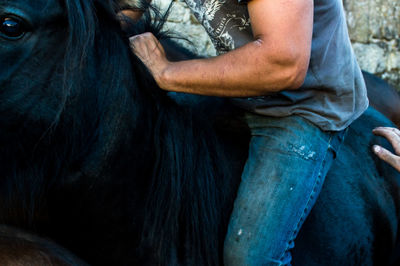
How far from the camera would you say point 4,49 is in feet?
3.65

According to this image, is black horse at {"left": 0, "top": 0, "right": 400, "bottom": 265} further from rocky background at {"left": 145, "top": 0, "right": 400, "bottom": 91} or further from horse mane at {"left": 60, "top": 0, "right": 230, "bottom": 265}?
rocky background at {"left": 145, "top": 0, "right": 400, "bottom": 91}

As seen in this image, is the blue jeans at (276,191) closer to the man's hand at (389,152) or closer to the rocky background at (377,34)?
the man's hand at (389,152)

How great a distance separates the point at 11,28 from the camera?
3.63 ft

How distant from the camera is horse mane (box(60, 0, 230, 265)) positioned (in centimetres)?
132

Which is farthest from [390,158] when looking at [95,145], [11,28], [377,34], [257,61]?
[377,34]

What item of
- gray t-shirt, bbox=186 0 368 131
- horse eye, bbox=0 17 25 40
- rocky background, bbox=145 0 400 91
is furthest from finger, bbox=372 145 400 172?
rocky background, bbox=145 0 400 91

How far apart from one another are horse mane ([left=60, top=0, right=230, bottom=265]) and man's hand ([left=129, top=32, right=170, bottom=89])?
0.02m

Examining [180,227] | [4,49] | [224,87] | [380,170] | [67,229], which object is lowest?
[380,170]

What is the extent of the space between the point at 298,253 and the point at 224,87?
2.43 ft

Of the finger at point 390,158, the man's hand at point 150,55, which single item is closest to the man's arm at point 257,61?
the man's hand at point 150,55

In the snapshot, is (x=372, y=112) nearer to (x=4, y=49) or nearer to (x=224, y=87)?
(x=224, y=87)

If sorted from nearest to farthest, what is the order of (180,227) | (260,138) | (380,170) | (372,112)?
(180,227), (260,138), (380,170), (372,112)

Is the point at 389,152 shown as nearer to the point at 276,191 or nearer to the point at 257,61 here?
the point at 276,191

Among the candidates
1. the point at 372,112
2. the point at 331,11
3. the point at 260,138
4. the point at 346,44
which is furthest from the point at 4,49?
the point at 372,112
